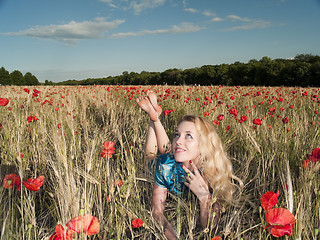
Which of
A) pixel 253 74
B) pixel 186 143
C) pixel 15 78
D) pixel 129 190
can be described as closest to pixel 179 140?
pixel 186 143

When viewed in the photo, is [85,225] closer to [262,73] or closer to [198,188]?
[198,188]

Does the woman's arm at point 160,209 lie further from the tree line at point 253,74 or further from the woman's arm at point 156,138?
the tree line at point 253,74

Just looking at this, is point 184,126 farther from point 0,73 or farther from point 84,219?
point 0,73

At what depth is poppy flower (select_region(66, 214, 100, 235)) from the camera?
2.97 feet

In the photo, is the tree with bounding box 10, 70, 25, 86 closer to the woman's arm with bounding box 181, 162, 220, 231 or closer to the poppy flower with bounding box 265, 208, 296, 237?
the woman's arm with bounding box 181, 162, 220, 231

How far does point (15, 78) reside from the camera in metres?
45.8

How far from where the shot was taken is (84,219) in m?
0.93

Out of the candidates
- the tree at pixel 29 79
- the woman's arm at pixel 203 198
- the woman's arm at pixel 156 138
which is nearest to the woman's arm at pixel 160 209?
the woman's arm at pixel 203 198

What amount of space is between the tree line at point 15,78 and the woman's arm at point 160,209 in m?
47.3

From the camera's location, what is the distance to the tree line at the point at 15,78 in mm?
42719

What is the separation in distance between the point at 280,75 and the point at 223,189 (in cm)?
3464

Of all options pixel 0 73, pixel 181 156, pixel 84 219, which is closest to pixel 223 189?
pixel 181 156

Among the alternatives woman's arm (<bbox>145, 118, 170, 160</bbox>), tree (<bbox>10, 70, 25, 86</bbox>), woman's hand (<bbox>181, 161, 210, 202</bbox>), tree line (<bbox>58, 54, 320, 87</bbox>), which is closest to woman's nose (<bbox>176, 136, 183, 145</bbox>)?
woman's hand (<bbox>181, 161, 210, 202</bbox>)

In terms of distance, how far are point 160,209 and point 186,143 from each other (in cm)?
45
